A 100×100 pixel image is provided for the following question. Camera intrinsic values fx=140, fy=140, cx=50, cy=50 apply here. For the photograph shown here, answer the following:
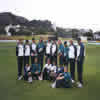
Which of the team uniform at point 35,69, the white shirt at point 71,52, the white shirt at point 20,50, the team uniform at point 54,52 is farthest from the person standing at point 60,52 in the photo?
the white shirt at point 20,50

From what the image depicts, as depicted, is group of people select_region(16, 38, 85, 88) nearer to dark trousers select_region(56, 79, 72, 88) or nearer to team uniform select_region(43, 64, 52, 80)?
team uniform select_region(43, 64, 52, 80)

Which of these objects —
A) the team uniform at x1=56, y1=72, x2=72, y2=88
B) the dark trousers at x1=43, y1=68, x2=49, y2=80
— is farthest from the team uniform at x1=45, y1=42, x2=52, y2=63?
the team uniform at x1=56, y1=72, x2=72, y2=88

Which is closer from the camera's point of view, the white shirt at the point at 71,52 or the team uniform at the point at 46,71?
the white shirt at the point at 71,52

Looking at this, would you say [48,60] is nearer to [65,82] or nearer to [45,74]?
[45,74]

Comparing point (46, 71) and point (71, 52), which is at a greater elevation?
point (71, 52)

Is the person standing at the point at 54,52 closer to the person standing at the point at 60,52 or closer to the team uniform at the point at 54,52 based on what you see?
the team uniform at the point at 54,52

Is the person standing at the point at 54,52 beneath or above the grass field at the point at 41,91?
above

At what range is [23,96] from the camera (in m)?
3.43

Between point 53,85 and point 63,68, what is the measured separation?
1.88 feet

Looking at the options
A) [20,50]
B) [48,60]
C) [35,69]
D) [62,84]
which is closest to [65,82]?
[62,84]

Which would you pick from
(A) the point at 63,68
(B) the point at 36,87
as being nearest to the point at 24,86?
(B) the point at 36,87

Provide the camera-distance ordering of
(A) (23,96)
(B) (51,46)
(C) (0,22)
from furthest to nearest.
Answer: (C) (0,22) < (B) (51,46) < (A) (23,96)

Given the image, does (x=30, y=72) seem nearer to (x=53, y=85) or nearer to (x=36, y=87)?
(x=36, y=87)

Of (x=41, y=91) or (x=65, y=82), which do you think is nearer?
(x=41, y=91)
